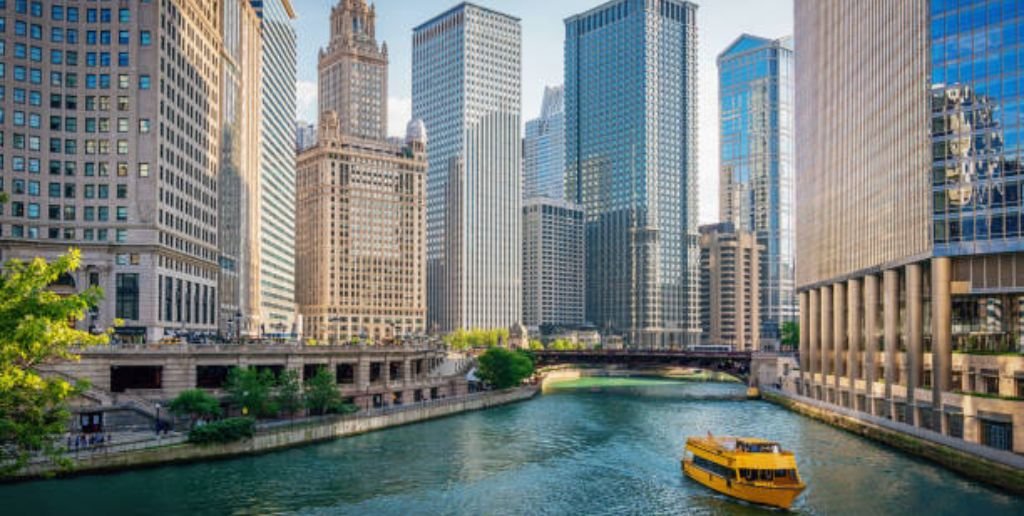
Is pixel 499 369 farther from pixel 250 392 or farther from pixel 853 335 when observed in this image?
pixel 250 392

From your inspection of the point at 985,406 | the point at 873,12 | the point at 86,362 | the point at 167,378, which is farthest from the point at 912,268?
the point at 86,362

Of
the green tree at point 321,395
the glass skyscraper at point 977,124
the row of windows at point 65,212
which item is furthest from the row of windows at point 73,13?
the glass skyscraper at point 977,124

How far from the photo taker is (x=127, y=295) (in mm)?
120250

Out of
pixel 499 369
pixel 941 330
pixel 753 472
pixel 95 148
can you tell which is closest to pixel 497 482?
pixel 753 472

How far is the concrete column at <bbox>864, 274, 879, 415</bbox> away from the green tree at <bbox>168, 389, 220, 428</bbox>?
8055 cm

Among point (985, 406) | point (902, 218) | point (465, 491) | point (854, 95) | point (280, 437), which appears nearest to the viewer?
point (465, 491)

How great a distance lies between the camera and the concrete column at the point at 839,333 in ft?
460

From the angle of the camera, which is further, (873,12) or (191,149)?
(191,149)

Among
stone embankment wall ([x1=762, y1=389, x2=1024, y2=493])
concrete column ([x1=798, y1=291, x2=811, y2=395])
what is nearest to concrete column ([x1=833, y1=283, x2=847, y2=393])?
stone embankment wall ([x1=762, y1=389, x2=1024, y2=493])

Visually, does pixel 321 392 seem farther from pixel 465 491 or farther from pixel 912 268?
pixel 912 268

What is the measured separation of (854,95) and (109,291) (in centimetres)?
10798

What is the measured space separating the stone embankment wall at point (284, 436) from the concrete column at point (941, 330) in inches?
2512

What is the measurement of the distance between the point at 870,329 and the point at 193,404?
8457 cm

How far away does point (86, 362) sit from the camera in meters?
103
